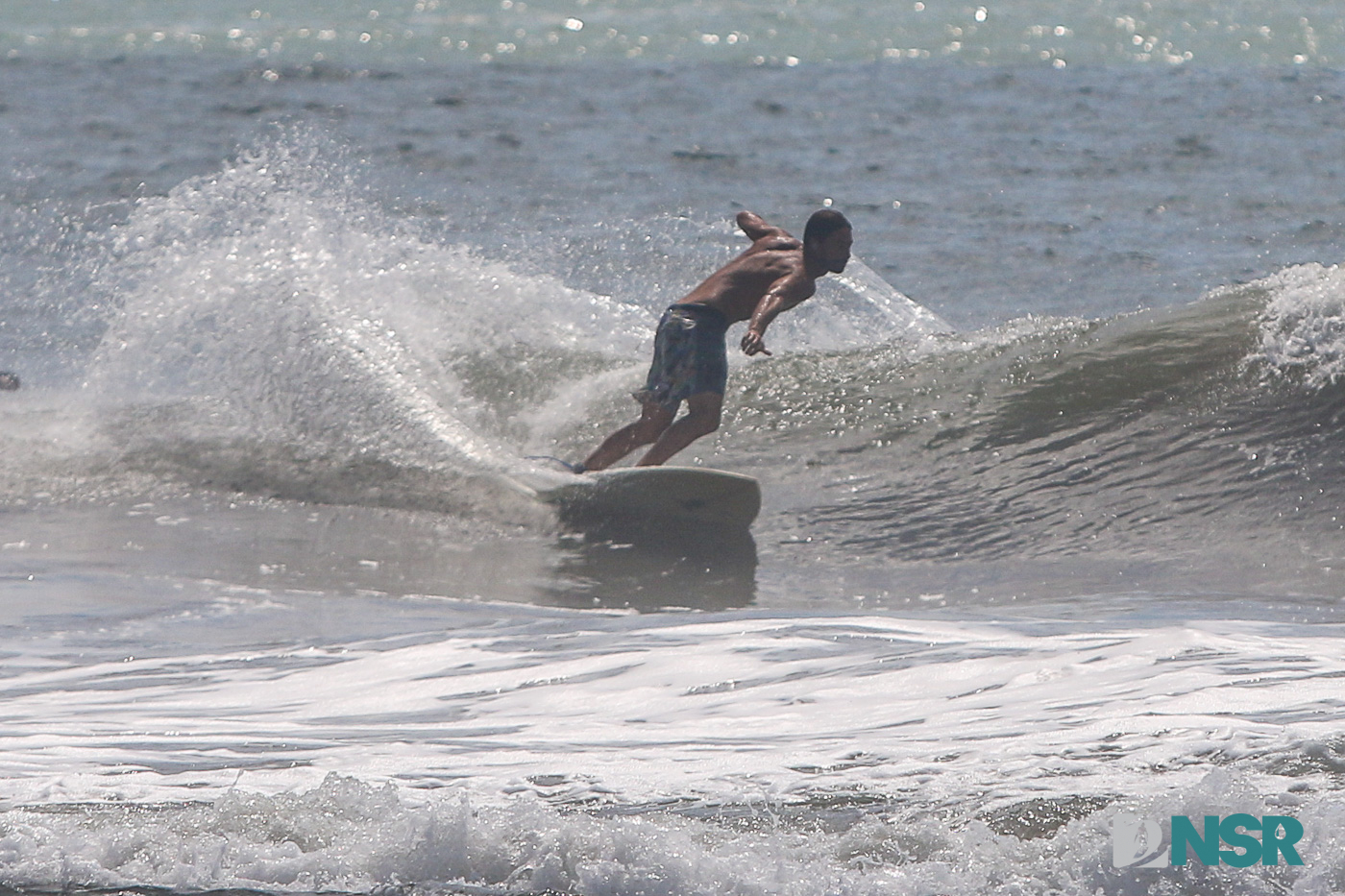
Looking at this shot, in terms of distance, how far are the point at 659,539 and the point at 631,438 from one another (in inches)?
28.8

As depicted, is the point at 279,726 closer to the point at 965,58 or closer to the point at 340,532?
the point at 340,532

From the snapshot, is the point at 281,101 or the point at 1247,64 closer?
the point at 281,101

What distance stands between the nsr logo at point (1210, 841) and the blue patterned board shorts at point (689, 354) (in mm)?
3649

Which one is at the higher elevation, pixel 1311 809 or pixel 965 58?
pixel 965 58

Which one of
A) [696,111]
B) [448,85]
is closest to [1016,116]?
[696,111]

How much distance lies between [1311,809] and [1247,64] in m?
20.7

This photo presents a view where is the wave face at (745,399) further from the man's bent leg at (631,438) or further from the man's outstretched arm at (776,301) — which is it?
the man's outstretched arm at (776,301)

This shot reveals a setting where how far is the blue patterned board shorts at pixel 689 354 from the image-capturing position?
706 cm

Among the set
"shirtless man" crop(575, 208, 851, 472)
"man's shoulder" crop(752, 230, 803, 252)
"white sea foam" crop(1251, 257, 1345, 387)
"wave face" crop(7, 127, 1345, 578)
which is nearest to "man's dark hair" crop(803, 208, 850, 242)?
"shirtless man" crop(575, 208, 851, 472)

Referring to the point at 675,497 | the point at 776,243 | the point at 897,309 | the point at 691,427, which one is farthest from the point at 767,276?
the point at 897,309

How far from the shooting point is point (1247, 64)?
2248cm

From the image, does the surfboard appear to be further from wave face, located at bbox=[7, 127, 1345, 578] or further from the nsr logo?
the nsr logo

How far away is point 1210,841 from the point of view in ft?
11.9

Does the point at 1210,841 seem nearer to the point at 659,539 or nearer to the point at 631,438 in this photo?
the point at 659,539
